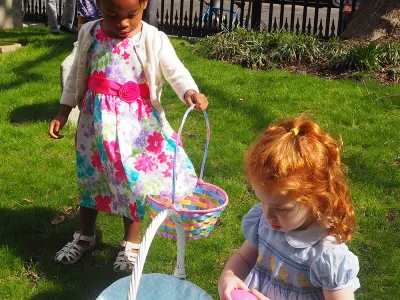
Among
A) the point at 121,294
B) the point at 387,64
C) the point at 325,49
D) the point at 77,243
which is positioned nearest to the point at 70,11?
the point at 325,49

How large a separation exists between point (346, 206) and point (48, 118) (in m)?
3.72

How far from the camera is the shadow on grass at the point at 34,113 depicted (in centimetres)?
527

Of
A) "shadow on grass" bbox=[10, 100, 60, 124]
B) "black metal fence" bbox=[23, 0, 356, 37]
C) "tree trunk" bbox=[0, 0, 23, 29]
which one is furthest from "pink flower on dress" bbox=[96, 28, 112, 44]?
"tree trunk" bbox=[0, 0, 23, 29]

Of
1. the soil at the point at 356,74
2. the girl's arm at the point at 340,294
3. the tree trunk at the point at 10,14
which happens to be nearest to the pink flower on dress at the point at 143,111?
the girl's arm at the point at 340,294

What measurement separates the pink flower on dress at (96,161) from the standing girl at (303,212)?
4.06 ft

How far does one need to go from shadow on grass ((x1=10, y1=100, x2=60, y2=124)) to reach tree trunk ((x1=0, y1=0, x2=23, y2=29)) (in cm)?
457

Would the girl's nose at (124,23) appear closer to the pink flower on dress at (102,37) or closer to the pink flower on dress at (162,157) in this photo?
the pink flower on dress at (102,37)

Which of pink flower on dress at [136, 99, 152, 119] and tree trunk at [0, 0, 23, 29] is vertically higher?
pink flower on dress at [136, 99, 152, 119]

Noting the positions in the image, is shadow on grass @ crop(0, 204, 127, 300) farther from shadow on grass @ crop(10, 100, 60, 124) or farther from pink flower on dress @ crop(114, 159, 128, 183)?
shadow on grass @ crop(10, 100, 60, 124)

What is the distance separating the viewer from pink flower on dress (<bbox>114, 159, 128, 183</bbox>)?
298 cm

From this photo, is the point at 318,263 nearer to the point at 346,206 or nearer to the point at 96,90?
the point at 346,206

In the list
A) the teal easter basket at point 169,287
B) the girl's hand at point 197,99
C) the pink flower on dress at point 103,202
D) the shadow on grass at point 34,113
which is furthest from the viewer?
the shadow on grass at point 34,113

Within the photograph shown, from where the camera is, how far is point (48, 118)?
5277 mm

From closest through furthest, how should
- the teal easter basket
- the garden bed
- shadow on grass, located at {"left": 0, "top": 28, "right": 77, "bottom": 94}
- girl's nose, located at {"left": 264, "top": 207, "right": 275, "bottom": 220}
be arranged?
girl's nose, located at {"left": 264, "top": 207, "right": 275, "bottom": 220} < the teal easter basket < the garden bed < shadow on grass, located at {"left": 0, "top": 28, "right": 77, "bottom": 94}
